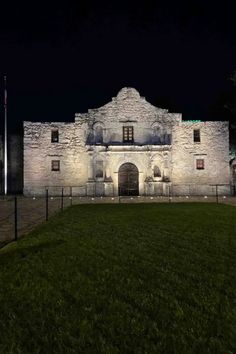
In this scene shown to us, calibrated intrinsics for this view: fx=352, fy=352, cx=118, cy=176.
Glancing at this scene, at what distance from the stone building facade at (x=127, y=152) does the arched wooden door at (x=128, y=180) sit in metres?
0.06

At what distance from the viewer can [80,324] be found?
3244mm

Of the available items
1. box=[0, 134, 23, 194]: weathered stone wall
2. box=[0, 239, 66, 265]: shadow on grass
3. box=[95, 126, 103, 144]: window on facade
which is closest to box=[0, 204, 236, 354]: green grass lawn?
box=[0, 239, 66, 265]: shadow on grass

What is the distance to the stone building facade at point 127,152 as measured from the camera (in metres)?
30.2

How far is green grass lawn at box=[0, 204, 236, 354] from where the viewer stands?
2.92m

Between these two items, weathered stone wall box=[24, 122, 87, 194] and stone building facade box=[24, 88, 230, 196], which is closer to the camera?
stone building facade box=[24, 88, 230, 196]

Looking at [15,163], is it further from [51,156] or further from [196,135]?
[196,135]

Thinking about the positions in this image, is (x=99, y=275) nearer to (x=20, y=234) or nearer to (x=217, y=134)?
(x=20, y=234)

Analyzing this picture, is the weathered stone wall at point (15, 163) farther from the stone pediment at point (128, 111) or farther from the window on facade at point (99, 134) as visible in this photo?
→ the window on facade at point (99, 134)

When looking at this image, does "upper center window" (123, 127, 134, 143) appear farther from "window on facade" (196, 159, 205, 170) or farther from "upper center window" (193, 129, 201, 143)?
"window on facade" (196, 159, 205, 170)

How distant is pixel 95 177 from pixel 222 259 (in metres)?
24.6

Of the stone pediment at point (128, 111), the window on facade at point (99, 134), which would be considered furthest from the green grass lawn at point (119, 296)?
the stone pediment at point (128, 111)

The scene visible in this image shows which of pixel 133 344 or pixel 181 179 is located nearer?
pixel 133 344

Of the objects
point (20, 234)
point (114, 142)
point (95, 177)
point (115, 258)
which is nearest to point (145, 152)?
point (114, 142)

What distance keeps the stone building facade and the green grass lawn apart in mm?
22716
